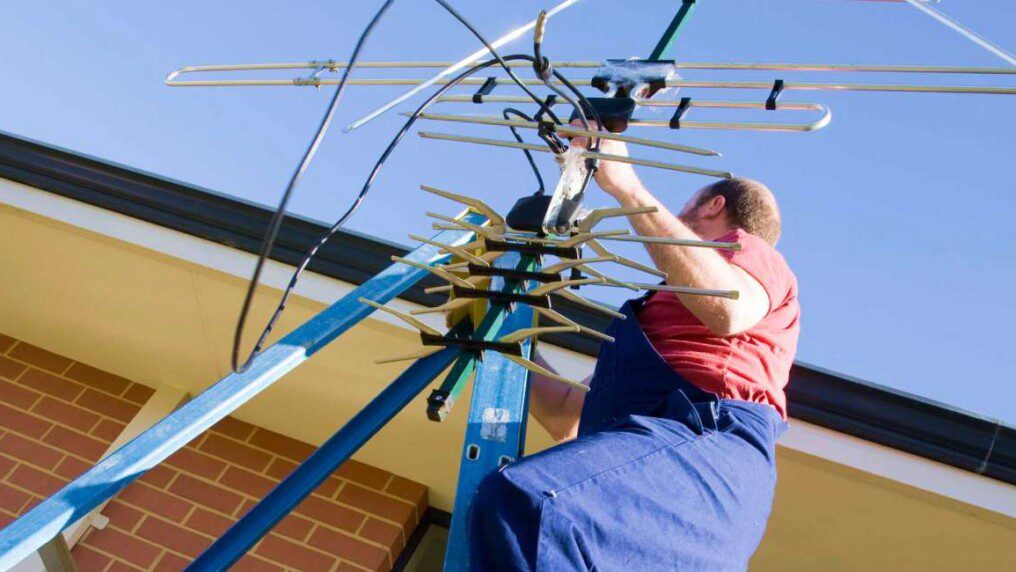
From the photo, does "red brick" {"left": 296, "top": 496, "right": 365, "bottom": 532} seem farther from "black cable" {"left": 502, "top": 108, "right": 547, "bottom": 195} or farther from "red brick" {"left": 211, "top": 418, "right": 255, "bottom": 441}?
"black cable" {"left": 502, "top": 108, "right": 547, "bottom": 195}

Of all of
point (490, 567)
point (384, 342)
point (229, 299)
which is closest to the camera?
point (490, 567)

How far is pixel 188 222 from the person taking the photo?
3215 mm

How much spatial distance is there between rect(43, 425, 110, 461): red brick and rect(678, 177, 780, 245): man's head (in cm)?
226

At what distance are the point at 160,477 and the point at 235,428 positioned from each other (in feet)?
0.98

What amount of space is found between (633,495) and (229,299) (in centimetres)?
210

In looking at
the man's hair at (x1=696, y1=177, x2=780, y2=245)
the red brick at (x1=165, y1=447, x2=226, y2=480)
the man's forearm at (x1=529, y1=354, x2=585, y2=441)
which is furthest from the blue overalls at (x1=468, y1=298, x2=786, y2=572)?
the red brick at (x1=165, y1=447, x2=226, y2=480)

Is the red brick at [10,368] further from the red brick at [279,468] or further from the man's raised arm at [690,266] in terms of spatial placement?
the man's raised arm at [690,266]

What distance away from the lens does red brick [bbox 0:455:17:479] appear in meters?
3.53

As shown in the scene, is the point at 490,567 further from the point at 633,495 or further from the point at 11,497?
the point at 11,497

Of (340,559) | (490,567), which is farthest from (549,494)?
(340,559)

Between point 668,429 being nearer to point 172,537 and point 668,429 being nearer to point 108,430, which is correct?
point 172,537

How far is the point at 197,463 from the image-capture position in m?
3.55

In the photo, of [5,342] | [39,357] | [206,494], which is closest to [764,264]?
[206,494]

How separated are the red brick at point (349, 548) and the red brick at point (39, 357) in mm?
1308
